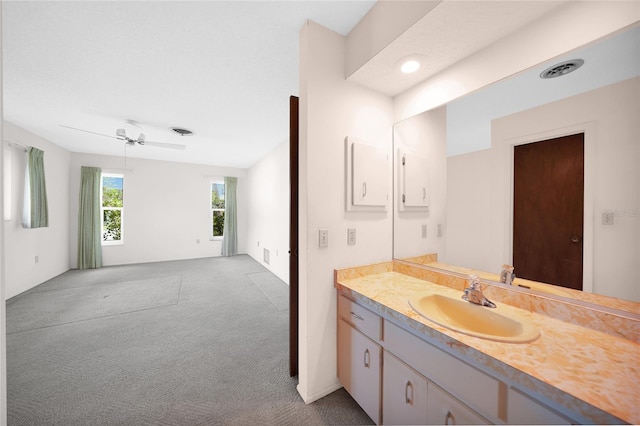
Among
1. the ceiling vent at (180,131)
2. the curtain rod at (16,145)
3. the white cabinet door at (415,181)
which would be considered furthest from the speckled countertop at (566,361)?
the curtain rod at (16,145)

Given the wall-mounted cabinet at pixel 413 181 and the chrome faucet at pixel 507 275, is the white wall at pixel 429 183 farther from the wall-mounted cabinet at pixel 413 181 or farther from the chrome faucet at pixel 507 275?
the chrome faucet at pixel 507 275

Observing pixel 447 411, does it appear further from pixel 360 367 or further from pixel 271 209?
pixel 271 209

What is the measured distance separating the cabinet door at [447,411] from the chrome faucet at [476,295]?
0.47 metres

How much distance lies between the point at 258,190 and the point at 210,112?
284 centimetres

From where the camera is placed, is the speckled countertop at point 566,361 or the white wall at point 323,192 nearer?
the speckled countertop at point 566,361

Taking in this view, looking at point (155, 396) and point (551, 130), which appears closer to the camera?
point (551, 130)

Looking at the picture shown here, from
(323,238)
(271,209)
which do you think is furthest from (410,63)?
(271,209)

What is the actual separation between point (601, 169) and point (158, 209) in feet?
23.0

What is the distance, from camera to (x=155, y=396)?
1.60 metres

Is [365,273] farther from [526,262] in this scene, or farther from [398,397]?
[526,262]

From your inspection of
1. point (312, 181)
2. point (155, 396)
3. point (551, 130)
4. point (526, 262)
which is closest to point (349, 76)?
point (312, 181)

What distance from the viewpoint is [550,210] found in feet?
3.62

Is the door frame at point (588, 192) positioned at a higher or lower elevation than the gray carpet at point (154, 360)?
higher

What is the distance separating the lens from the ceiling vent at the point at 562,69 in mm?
1003
